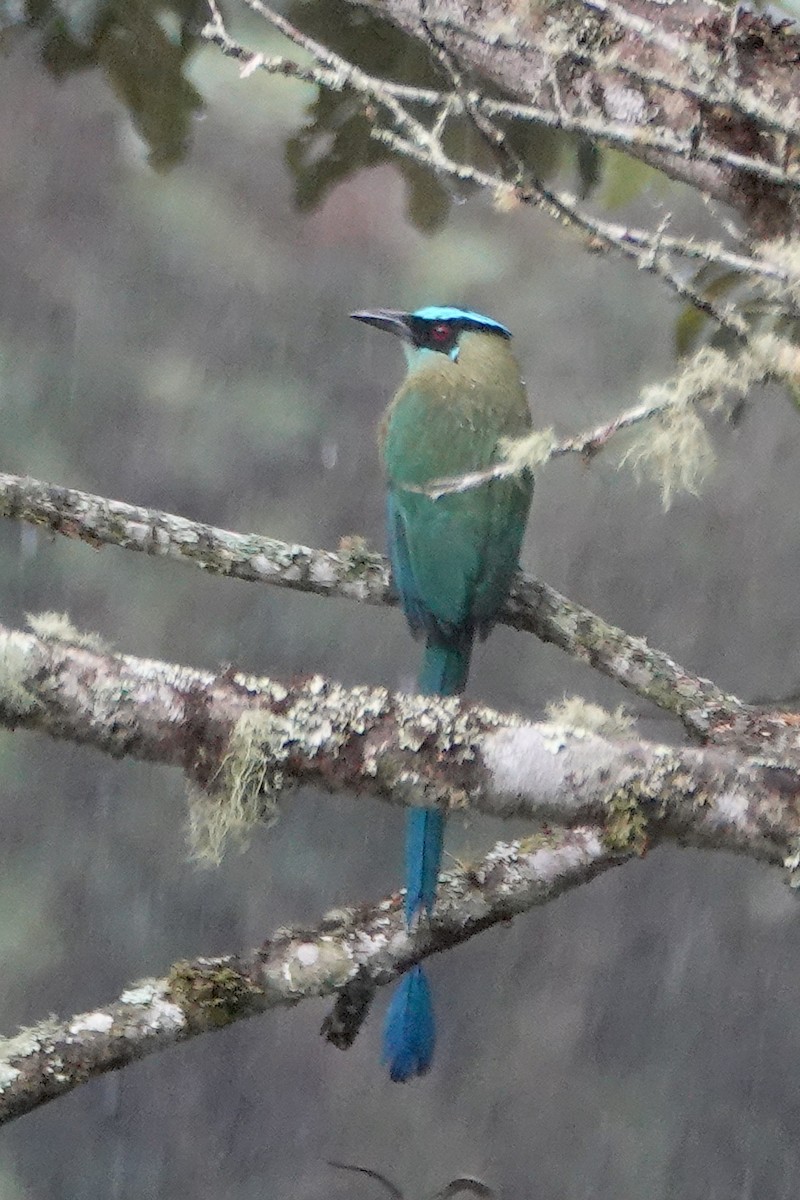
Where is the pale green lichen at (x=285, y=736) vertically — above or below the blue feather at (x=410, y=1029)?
above

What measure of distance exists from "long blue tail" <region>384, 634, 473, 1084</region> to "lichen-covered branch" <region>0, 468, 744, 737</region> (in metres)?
0.10

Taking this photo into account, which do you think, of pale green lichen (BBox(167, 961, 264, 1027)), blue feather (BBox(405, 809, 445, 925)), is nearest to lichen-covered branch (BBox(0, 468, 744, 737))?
blue feather (BBox(405, 809, 445, 925))

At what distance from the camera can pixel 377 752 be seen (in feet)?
2.29

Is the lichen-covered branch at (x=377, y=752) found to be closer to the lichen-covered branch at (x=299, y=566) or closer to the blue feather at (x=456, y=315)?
the lichen-covered branch at (x=299, y=566)

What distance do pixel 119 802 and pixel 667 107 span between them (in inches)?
36.3

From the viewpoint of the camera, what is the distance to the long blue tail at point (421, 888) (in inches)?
34.9

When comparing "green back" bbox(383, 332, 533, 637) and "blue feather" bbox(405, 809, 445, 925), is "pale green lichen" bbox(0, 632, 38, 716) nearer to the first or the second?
"blue feather" bbox(405, 809, 445, 925)

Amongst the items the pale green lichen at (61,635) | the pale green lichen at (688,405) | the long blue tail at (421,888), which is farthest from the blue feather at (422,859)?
the pale green lichen at (688,405)

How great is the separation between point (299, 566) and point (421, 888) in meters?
0.25

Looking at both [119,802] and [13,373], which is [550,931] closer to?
[119,802]

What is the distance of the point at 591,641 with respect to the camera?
0.98m

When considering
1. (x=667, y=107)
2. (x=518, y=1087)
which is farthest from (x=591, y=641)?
(x=518, y=1087)

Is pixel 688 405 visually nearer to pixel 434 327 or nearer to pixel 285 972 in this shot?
pixel 285 972

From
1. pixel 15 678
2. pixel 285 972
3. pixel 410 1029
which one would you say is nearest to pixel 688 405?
pixel 15 678
